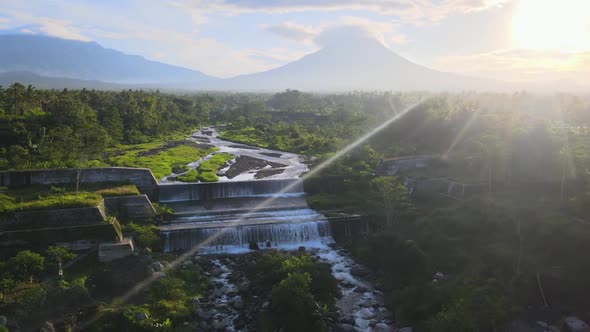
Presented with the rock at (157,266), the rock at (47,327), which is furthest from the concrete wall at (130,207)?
the rock at (47,327)

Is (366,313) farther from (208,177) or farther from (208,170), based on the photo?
(208,170)

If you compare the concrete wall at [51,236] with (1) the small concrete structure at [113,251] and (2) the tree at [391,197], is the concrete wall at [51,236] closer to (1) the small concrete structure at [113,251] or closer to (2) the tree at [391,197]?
(1) the small concrete structure at [113,251]

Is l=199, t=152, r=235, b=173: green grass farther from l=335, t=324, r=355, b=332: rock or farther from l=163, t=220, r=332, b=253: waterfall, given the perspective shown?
l=335, t=324, r=355, b=332: rock

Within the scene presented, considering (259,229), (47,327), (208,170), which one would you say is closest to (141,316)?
(47,327)

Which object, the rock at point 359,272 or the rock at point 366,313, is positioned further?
the rock at point 359,272

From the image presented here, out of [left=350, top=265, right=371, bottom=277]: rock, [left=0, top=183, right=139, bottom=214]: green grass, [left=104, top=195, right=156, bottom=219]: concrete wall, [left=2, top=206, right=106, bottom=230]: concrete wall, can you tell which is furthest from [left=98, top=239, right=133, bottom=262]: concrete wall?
[left=350, top=265, right=371, bottom=277]: rock

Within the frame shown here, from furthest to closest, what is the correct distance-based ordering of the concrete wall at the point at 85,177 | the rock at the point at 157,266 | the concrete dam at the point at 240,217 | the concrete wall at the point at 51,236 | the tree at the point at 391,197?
the concrete wall at the point at 85,177 → the tree at the point at 391,197 → the concrete dam at the point at 240,217 → the concrete wall at the point at 51,236 → the rock at the point at 157,266

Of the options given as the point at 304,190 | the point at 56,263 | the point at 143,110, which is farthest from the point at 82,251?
the point at 143,110
